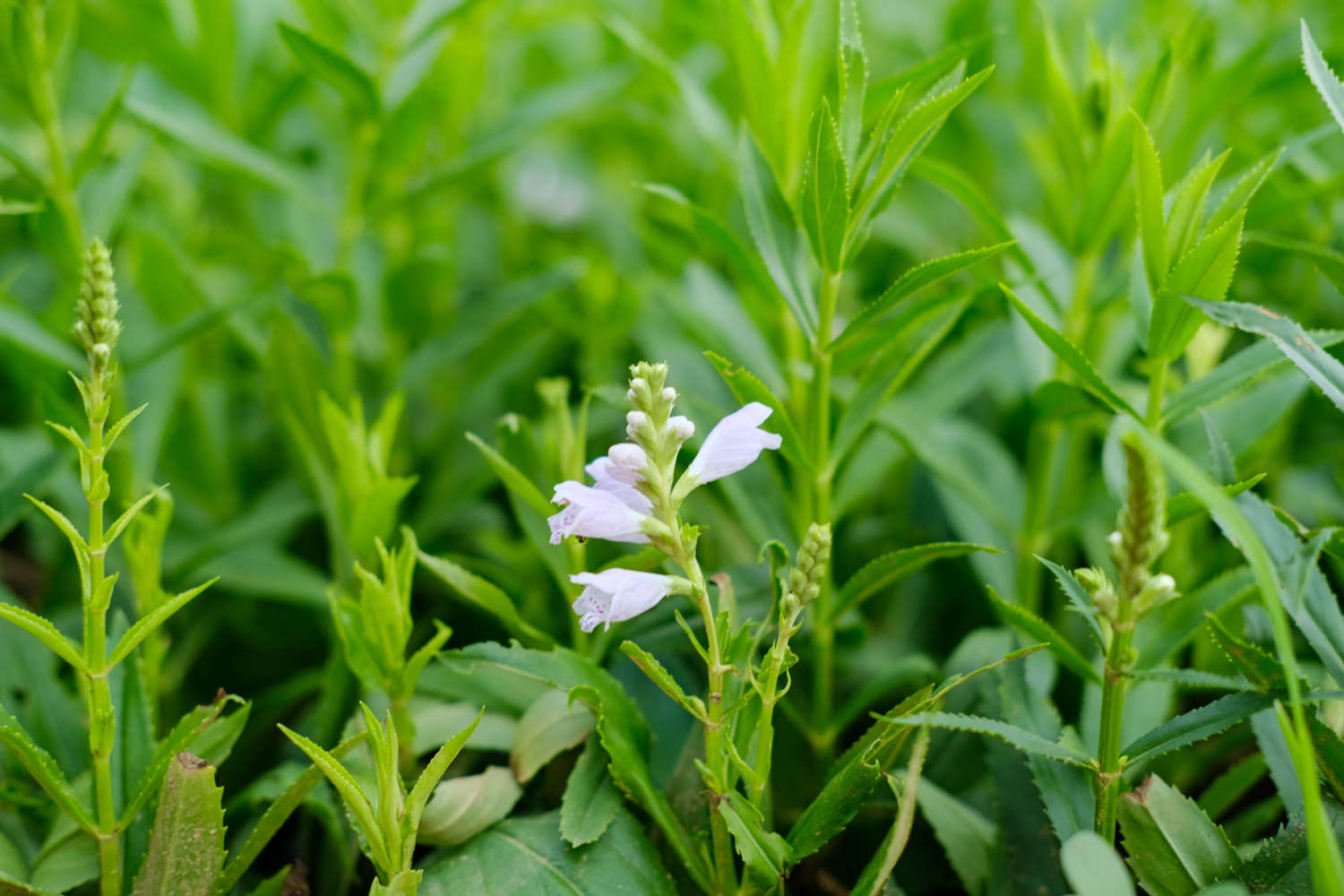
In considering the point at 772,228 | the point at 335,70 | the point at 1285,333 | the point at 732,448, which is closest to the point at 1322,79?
the point at 1285,333

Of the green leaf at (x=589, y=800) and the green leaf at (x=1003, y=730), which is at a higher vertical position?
the green leaf at (x=1003, y=730)

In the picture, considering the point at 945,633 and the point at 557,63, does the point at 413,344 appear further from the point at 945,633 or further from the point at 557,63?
the point at 945,633

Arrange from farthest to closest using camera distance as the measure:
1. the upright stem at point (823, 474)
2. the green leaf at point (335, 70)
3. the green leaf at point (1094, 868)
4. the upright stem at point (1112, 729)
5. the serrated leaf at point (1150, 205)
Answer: the green leaf at point (335, 70) → the upright stem at point (823, 474) → the serrated leaf at point (1150, 205) → the upright stem at point (1112, 729) → the green leaf at point (1094, 868)

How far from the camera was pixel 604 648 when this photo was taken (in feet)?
3.72

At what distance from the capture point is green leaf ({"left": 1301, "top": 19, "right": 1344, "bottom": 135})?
0.90 metres

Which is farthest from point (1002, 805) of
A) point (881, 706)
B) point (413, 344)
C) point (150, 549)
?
point (413, 344)

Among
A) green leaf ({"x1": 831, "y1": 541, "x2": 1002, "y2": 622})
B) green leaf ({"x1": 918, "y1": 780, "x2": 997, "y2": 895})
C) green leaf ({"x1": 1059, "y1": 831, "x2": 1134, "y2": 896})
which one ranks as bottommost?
green leaf ({"x1": 918, "y1": 780, "x2": 997, "y2": 895})

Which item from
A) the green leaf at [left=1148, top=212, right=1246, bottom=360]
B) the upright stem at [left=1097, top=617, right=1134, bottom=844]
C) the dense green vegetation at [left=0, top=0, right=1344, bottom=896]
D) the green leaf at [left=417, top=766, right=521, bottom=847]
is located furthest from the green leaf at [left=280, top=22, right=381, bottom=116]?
the upright stem at [left=1097, top=617, right=1134, bottom=844]

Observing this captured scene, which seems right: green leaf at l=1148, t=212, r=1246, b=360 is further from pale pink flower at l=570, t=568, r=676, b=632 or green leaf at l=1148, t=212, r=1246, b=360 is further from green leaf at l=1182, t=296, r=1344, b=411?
pale pink flower at l=570, t=568, r=676, b=632

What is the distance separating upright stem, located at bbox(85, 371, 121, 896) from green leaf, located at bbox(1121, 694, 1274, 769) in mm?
865

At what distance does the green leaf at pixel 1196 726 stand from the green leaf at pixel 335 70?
1.19 metres

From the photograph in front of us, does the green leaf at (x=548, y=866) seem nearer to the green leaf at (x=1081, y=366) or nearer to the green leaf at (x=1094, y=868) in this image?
the green leaf at (x=1094, y=868)

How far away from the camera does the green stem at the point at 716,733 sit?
797 millimetres

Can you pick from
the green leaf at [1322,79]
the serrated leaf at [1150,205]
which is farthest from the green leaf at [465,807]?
the green leaf at [1322,79]
